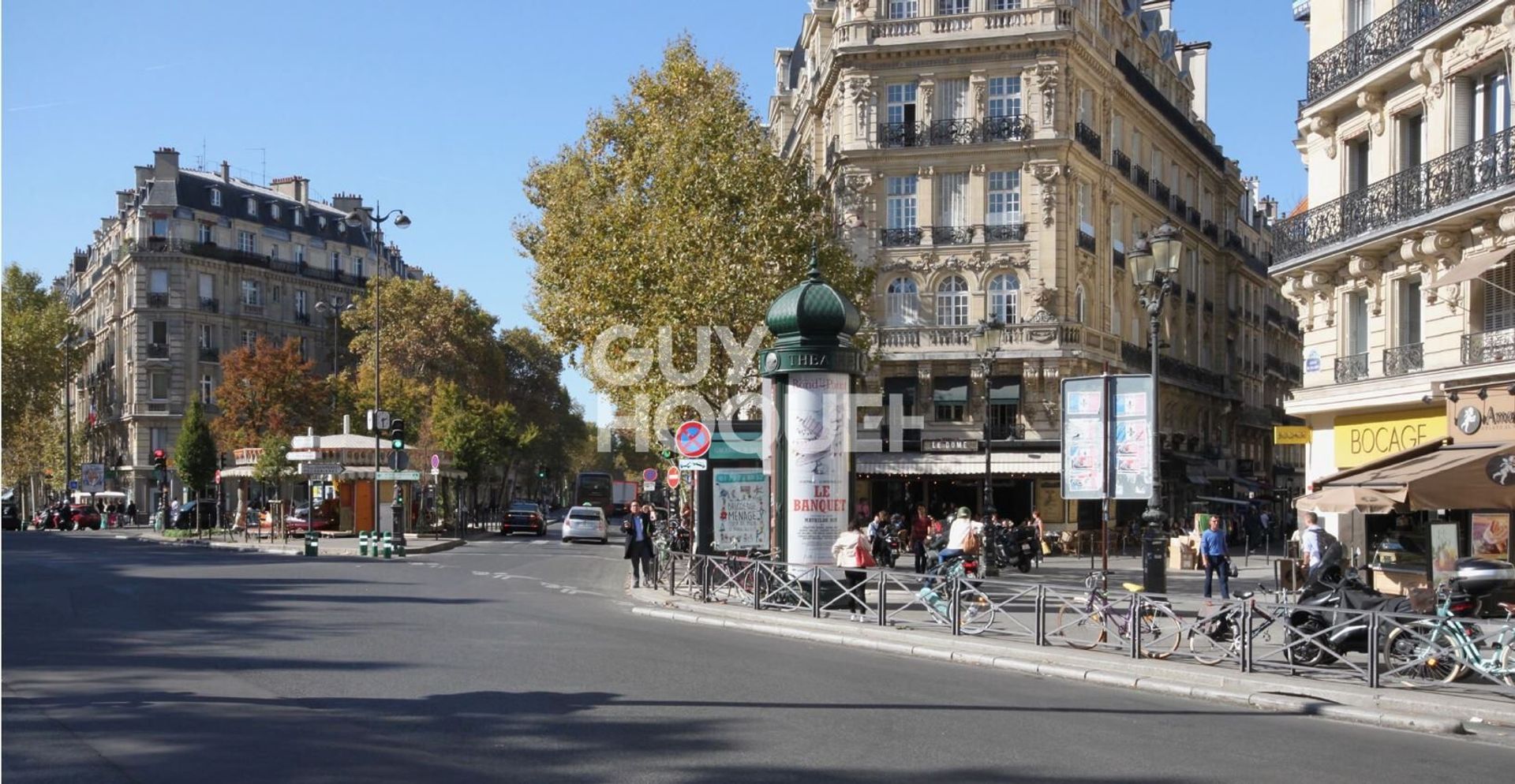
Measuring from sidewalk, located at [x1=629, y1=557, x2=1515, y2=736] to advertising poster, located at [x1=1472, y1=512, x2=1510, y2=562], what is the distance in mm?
7608

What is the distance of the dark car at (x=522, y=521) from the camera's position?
56.9m

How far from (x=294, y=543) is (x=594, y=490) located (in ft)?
119

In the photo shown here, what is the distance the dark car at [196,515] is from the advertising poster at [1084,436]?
125ft

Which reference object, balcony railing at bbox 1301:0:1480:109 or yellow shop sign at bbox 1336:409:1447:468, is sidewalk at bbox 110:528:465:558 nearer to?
yellow shop sign at bbox 1336:409:1447:468

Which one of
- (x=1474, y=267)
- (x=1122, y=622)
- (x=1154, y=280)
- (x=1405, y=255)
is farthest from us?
(x=1405, y=255)

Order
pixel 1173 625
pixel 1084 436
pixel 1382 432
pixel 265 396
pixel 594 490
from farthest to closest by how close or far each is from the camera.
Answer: pixel 594 490
pixel 265 396
pixel 1382 432
pixel 1084 436
pixel 1173 625

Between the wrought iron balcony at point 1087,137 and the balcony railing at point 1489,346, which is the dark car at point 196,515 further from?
the balcony railing at point 1489,346

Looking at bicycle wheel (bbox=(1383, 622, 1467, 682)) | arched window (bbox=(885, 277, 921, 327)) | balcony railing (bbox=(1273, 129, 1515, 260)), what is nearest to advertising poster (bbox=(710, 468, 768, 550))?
balcony railing (bbox=(1273, 129, 1515, 260))

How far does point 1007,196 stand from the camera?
135 ft

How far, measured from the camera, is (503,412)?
67562 mm

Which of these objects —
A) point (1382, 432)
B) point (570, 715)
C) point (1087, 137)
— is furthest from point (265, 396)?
point (570, 715)

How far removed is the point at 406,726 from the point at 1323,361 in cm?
2045

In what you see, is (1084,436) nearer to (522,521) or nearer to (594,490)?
(522,521)

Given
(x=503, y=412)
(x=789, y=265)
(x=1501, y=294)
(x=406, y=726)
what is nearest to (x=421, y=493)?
(x=503, y=412)
